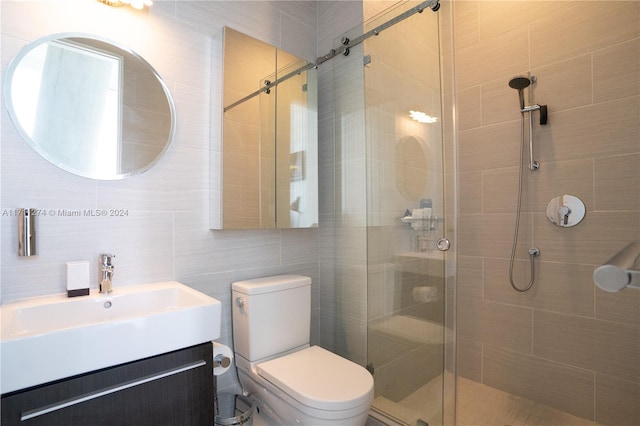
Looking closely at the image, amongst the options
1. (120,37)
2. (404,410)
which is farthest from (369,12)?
(404,410)

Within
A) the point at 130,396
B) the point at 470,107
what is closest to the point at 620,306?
the point at 470,107

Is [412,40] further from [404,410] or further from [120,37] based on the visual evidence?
[404,410]

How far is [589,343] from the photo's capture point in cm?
173

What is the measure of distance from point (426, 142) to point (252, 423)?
1576 mm

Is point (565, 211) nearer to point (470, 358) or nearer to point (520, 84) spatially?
point (520, 84)

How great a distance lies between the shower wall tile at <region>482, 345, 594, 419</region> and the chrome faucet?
2.03m

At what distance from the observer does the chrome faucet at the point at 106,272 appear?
1.36 m

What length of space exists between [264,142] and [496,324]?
1697mm

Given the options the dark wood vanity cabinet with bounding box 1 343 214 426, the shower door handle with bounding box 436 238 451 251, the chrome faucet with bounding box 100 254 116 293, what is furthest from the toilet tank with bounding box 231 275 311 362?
the shower door handle with bounding box 436 238 451 251

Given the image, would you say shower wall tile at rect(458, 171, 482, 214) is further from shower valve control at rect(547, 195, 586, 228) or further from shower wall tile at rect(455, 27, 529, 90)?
shower wall tile at rect(455, 27, 529, 90)

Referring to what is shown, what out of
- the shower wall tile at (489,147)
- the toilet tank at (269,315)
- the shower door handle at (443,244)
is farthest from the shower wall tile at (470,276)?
the toilet tank at (269,315)

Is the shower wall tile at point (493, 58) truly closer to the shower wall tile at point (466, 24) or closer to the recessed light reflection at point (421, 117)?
the shower wall tile at point (466, 24)

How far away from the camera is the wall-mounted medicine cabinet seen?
175 cm

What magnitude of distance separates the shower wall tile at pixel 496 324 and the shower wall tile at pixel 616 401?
0.34m
